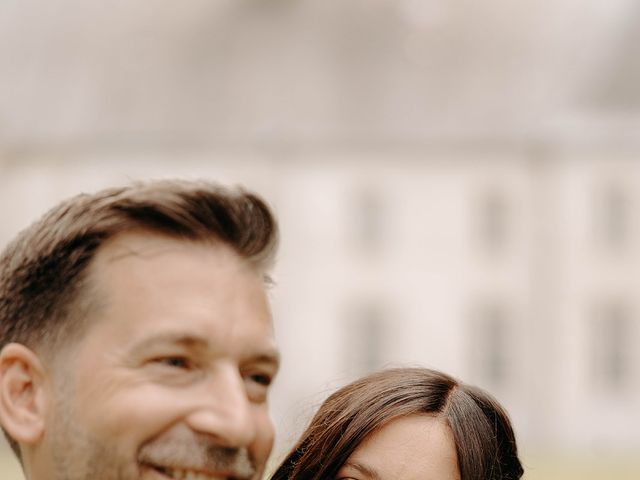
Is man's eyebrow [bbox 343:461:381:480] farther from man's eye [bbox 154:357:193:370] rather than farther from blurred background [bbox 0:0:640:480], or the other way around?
blurred background [bbox 0:0:640:480]

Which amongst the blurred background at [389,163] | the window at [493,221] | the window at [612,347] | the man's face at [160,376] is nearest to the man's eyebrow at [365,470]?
the man's face at [160,376]

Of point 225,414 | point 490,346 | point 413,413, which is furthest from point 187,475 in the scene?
point 490,346

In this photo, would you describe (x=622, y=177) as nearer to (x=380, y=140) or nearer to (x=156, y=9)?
(x=380, y=140)

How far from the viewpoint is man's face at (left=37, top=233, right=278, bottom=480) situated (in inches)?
78.6

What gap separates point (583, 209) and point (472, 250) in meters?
2.98

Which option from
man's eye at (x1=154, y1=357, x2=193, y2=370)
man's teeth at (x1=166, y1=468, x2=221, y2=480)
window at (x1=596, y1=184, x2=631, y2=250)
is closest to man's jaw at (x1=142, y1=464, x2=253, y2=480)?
man's teeth at (x1=166, y1=468, x2=221, y2=480)

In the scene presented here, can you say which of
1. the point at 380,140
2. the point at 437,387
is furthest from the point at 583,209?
the point at 437,387

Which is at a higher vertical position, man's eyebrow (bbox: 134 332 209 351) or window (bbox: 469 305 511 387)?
man's eyebrow (bbox: 134 332 209 351)

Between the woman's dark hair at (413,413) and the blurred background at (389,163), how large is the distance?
87.7 ft

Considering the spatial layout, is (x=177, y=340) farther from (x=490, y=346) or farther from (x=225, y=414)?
(x=490, y=346)

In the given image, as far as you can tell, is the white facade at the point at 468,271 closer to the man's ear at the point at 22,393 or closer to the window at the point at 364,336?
the window at the point at 364,336

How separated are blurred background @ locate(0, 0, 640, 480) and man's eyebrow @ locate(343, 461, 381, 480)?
26943mm

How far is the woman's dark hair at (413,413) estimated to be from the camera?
88.7 inches

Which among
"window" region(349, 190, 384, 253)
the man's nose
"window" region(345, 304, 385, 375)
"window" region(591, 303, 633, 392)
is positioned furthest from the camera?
"window" region(349, 190, 384, 253)
